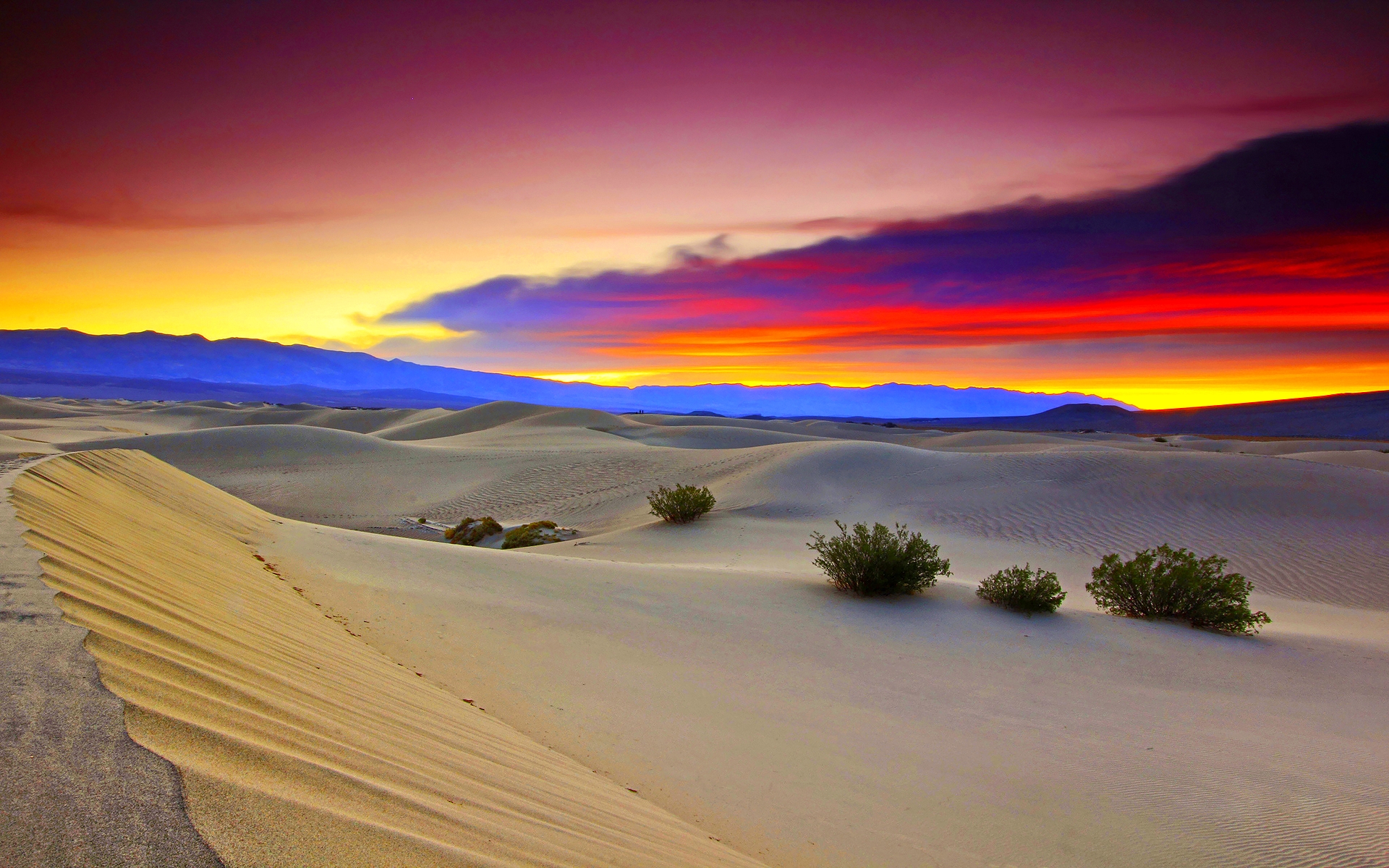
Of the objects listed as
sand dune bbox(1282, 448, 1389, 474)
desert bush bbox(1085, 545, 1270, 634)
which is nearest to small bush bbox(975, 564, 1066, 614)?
desert bush bbox(1085, 545, 1270, 634)

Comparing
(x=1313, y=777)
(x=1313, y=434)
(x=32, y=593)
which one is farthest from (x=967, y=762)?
Result: (x=1313, y=434)

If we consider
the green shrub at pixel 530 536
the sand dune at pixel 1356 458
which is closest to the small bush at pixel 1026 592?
the green shrub at pixel 530 536

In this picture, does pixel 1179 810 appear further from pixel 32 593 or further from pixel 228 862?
pixel 32 593

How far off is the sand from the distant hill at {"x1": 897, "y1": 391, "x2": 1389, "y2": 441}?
83.7 m

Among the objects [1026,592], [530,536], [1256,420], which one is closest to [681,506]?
[530,536]

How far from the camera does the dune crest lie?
6.23ft

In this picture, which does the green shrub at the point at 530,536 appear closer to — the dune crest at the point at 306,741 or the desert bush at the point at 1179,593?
the dune crest at the point at 306,741

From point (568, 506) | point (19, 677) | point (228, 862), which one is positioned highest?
point (19, 677)

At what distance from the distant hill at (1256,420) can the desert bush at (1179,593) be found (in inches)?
3236

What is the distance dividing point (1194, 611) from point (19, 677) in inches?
380

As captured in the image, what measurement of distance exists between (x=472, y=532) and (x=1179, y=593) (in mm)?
12500

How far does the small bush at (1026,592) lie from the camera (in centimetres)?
773

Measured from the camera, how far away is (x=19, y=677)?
83.9 inches

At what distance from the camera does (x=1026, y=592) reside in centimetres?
778
